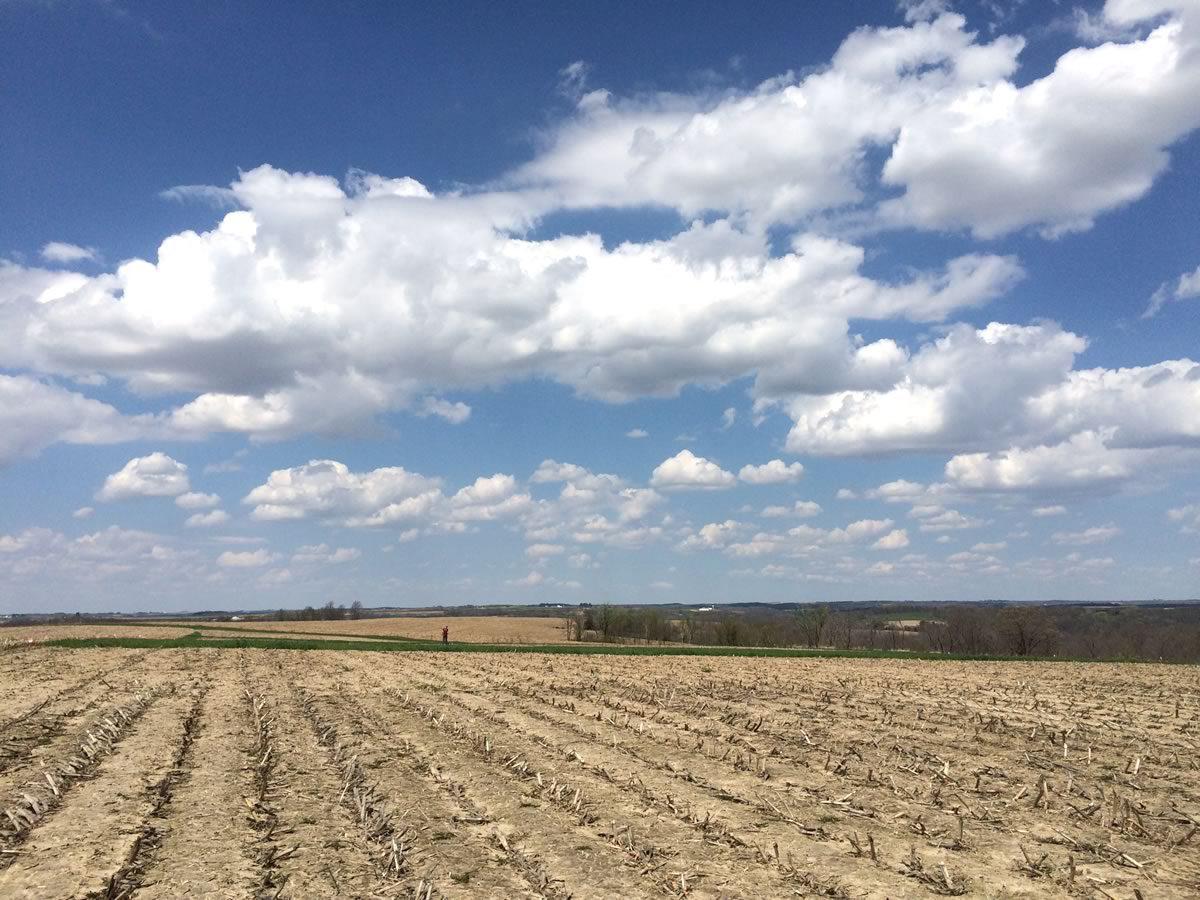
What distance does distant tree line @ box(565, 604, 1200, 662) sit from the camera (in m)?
117

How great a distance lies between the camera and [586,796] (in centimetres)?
1508

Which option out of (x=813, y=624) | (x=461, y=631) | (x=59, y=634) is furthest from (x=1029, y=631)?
(x=59, y=634)

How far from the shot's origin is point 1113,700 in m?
34.1

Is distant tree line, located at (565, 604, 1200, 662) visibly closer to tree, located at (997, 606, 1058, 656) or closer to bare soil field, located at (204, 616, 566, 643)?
tree, located at (997, 606, 1058, 656)

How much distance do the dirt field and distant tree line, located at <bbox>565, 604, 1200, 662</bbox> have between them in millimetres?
94410

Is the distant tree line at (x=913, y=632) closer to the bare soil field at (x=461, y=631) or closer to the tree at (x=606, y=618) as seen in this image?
the tree at (x=606, y=618)

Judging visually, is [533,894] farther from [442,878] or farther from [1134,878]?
[1134,878]

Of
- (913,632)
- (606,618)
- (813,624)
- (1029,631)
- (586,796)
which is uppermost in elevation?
(606,618)

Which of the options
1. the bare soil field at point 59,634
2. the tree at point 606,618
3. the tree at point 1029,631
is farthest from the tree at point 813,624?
the bare soil field at point 59,634

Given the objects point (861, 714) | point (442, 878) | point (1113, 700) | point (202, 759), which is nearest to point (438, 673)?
point (861, 714)

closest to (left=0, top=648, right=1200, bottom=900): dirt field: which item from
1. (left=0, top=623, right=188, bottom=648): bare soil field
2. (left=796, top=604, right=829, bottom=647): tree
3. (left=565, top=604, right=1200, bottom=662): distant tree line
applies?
(left=0, top=623, right=188, bottom=648): bare soil field

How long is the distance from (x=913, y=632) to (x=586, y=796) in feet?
489

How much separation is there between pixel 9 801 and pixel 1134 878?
16.1 m

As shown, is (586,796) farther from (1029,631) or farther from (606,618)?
(606,618)
